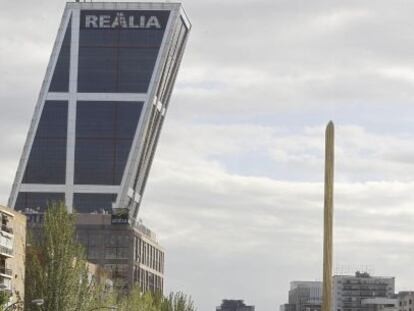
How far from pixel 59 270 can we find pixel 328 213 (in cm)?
4749

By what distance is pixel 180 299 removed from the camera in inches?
7800

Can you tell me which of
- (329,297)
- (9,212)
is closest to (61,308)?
(9,212)

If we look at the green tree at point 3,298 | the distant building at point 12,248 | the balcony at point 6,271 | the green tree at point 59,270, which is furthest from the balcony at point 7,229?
the green tree at point 3,298

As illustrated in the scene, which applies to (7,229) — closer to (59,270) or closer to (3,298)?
(59,270)

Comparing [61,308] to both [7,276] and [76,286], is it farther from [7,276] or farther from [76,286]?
[7,276]

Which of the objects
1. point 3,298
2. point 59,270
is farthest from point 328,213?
point 59,270

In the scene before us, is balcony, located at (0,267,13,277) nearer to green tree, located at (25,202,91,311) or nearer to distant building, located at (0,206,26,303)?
distant building, located at (0,206,26,303)

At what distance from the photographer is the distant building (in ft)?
434

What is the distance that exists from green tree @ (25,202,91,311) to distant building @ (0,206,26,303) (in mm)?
27439

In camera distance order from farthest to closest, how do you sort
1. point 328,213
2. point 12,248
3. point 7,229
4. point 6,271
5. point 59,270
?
1. point 12,248
2. point 6,271
3. point 7,229
4. point 59,270
5. point 328,213

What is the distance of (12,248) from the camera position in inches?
5384

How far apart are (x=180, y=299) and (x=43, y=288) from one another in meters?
96.4

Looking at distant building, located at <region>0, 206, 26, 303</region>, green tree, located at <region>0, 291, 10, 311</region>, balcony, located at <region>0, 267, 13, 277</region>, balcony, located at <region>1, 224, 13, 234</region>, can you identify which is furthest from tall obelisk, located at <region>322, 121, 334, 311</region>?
balcony, located at <region>0, 267, 13, 277</region>

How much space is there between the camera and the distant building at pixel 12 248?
132250 millimetres
